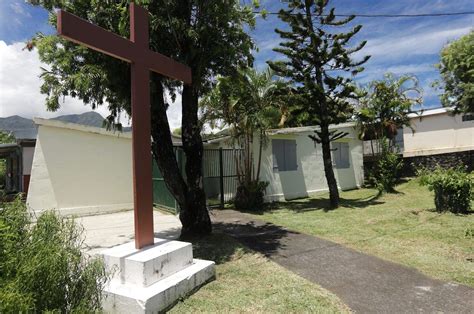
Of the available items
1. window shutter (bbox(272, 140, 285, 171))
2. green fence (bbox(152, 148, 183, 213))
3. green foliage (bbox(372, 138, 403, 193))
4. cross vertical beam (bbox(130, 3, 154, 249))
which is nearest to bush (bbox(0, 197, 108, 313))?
cross vertical beam (bbox(130, 3, 154, 249))

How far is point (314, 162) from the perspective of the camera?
1591 cm

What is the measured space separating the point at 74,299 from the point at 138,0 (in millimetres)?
4287

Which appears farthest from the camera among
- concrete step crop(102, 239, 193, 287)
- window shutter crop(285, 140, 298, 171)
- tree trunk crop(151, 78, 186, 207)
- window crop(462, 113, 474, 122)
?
window crop(462, 113, 474, 122)

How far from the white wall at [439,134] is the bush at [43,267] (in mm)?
21341

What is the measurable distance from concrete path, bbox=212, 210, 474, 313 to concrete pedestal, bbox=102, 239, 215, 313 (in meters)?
1.80

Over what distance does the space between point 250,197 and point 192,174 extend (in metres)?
5.44

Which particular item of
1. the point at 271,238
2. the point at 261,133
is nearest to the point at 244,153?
the point at 261,133

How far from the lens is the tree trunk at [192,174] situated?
287 inches

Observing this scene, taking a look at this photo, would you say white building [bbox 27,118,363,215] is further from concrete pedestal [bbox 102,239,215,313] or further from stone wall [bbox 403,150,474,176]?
concrete pedestal [bbox 102,239,215,313]

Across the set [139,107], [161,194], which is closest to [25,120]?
[161,194]

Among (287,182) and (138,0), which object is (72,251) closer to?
(138,0)

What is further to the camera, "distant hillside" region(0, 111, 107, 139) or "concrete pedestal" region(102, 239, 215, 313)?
"distant hillside" region(0, 111, 107, 139)

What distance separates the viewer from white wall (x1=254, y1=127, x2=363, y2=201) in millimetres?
14102

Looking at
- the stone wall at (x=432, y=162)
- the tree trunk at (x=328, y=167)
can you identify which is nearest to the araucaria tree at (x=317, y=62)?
the tree trunk at (x=328, y=167)
